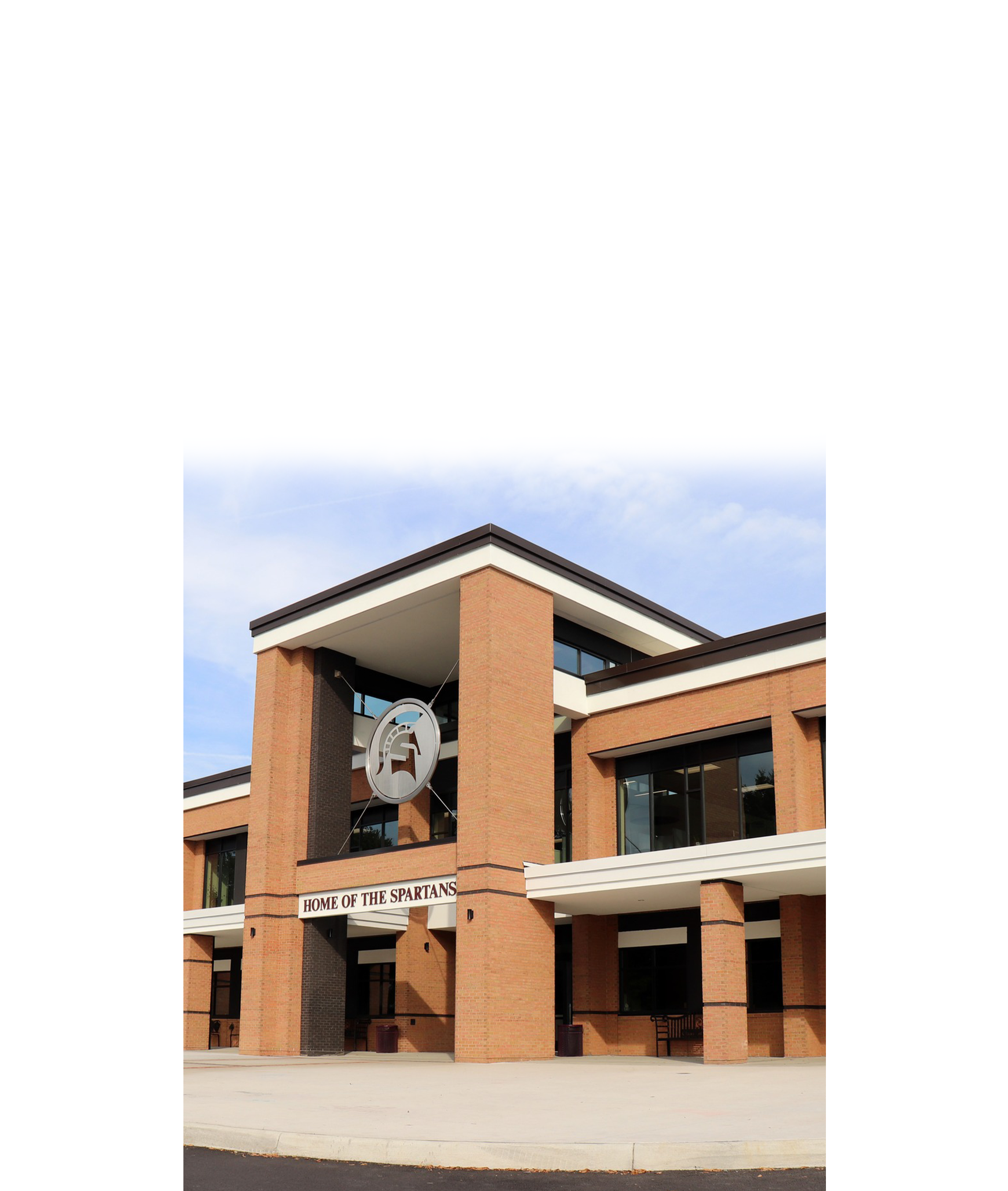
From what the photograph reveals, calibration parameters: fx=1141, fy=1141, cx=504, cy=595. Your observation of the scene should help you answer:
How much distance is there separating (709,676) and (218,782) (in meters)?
19.7

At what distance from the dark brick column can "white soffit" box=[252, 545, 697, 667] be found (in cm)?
119

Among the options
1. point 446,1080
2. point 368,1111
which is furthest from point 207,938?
point 368,1111

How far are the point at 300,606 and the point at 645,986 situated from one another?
44.1 feet

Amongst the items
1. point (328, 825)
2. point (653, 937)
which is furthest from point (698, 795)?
point (328, 825)

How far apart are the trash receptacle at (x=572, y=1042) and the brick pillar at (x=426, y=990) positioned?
17.8 ft

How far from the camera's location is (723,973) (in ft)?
74.6

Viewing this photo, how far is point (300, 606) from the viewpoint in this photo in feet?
103

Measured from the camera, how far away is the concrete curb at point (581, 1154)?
8.72m

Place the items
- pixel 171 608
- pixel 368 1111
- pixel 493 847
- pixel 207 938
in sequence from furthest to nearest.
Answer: pixel 207 938 < pixel 493 847 < pixel 368 1111 < pixel 171 608

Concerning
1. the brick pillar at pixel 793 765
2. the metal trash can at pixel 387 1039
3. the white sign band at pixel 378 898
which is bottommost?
the metal trash can at pixel 387 1039

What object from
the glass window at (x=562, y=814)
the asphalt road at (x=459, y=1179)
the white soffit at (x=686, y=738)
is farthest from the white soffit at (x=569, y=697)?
the asphalt road at (x=459, y=1179)

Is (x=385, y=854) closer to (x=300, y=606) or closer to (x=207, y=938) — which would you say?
(x=300, y=606)

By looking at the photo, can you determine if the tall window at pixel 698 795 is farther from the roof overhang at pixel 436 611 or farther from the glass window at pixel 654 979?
the roof overhang at pixel 436 611

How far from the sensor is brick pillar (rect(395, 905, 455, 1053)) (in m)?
32.3
